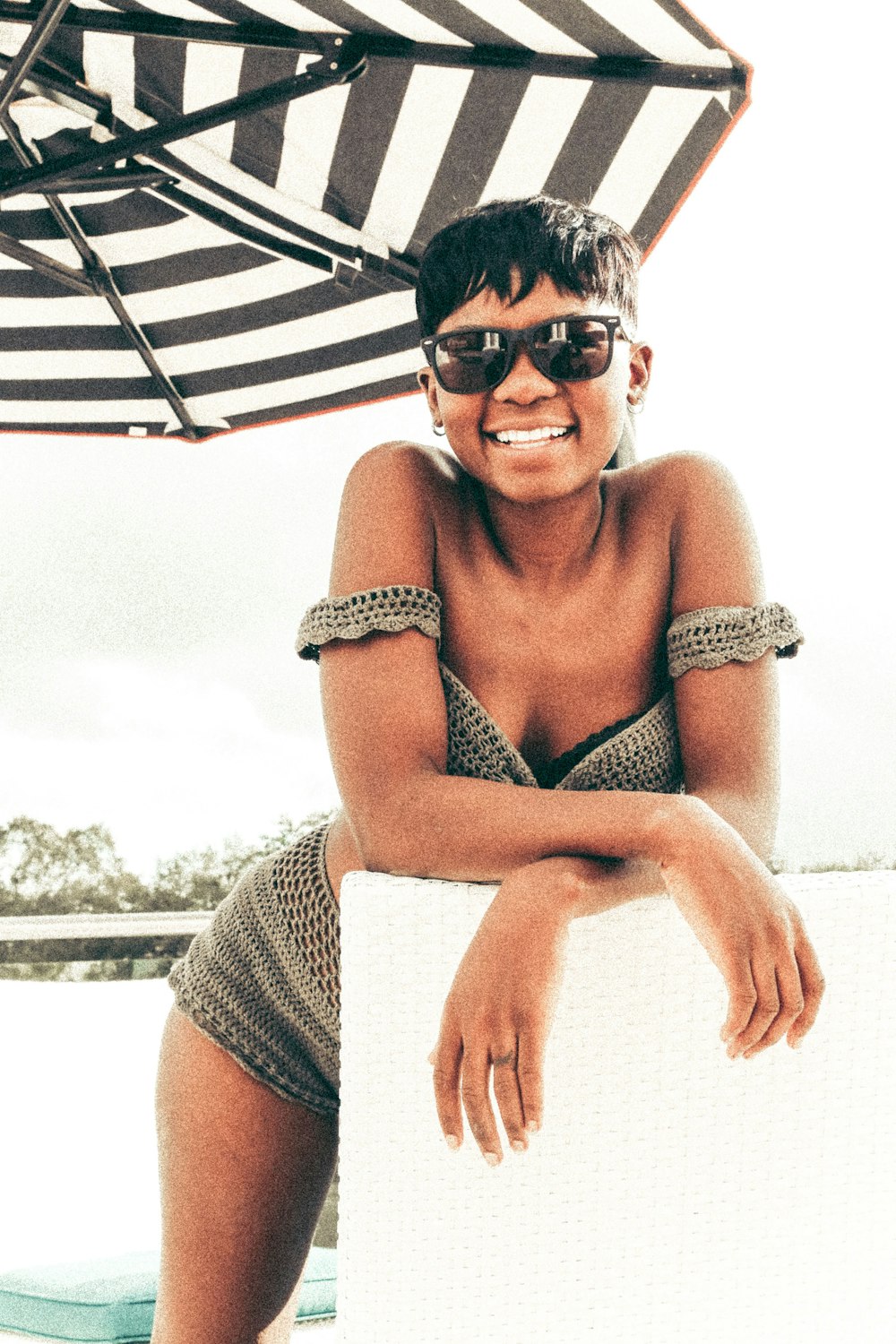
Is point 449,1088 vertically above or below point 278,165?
below

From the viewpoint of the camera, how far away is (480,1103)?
908 mm

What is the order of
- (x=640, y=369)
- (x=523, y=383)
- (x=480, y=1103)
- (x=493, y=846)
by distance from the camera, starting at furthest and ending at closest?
1. (x=640, y=369)
2. (x=523, y=383)
3. (x=493, y=846)
4. (x=480, y=1103)

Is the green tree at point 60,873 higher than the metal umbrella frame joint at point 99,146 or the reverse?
the reverse

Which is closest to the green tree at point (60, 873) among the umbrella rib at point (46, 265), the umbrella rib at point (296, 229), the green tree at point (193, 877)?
the green tree at point (193, 877)

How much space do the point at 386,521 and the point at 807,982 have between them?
68 cm

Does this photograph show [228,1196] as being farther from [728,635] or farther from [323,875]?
[728,635]

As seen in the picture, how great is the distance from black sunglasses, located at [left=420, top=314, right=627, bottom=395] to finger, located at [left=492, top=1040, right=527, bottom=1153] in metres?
0.76

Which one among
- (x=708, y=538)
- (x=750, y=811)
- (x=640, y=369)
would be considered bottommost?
(x=750, y=811)

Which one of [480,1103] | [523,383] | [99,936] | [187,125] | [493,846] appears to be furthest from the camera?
[99,936]

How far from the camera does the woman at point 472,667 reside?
4.29ft

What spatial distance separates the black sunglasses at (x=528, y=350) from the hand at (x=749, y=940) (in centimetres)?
60

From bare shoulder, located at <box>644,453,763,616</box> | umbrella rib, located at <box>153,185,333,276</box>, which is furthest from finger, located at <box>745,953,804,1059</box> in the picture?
umbrella rib, located at <box>153,185,333,276</box>

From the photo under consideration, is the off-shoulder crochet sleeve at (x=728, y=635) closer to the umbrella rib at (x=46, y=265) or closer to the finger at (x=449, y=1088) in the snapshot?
the finger at (x=449, y=1088)

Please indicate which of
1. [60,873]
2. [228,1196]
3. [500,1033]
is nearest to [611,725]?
[500,1033]
